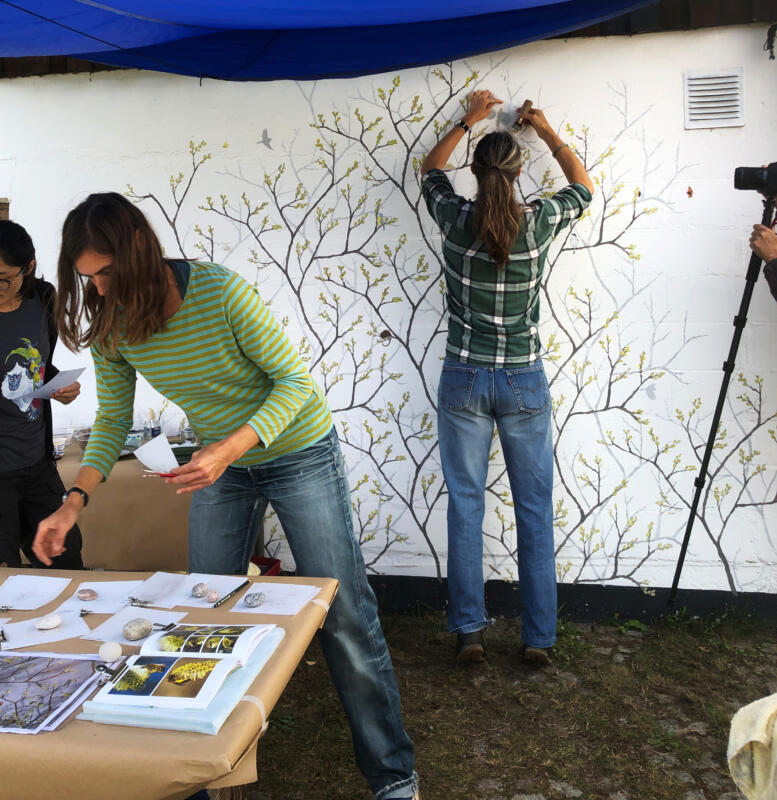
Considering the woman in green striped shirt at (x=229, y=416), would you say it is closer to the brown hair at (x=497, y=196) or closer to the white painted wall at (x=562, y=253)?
the brown hair at (x=497, y=196)

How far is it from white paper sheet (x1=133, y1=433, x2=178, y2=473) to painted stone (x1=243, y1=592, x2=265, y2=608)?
316 mm

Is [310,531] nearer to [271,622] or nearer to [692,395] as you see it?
[271,622]

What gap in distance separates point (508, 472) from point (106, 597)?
1576 mm

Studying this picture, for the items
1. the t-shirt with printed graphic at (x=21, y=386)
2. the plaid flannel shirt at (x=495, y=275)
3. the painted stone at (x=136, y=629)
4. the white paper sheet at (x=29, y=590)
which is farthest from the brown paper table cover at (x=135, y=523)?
the painted stone at (x=136, y=629)

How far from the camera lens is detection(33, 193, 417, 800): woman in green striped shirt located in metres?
1.60

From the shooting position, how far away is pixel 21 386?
7.89ft

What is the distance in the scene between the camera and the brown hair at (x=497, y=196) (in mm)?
2451

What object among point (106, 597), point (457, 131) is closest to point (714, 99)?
point (457, 131)

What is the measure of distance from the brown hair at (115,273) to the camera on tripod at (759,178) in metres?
2.00

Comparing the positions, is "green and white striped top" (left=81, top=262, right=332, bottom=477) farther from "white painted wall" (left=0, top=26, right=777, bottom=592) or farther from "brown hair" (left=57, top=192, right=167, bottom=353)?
"white painted wall" (left=0, top=26, right=777, bottom=592)

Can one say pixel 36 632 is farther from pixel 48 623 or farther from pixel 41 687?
pixel 41 687

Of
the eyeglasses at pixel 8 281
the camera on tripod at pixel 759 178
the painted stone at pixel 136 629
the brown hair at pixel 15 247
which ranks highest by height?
the camera on tripod at pixel 759 178

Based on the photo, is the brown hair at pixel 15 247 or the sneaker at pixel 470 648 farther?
the sneaker at pixel 470 648

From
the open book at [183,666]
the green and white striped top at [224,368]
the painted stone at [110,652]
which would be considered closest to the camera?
the open book at [183,666]
